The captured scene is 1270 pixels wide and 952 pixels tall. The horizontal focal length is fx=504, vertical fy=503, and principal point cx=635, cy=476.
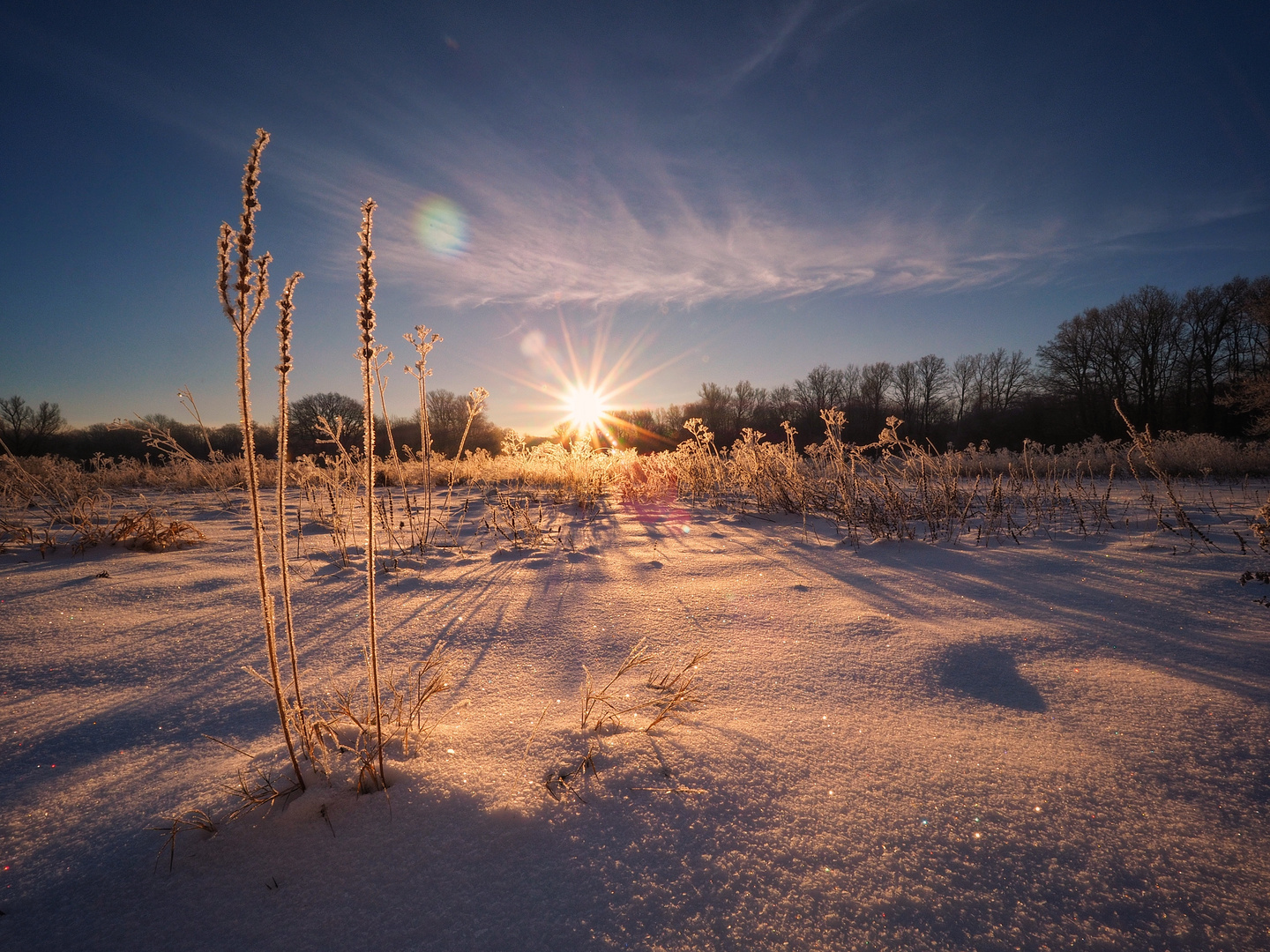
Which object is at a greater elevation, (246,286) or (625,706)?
(246,286)

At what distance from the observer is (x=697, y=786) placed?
1.05 m

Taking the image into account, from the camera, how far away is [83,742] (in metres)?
1.23

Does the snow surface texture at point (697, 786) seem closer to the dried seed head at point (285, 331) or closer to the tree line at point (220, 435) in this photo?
the dried seed head at point (285, 331)

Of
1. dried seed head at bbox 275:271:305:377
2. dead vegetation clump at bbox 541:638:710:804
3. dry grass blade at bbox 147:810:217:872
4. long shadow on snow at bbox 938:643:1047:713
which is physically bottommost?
long shadow on snow at bbox 938:643:1047:713

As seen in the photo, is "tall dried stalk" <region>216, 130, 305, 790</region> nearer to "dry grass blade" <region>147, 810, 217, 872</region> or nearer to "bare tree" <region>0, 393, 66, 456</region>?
"dry grass blade" <region>147, 810, 217, 872</region>

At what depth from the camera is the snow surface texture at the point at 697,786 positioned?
0.76 meters

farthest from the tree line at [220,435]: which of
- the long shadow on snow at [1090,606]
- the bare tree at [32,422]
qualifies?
the long shadow on snow at [1090,606]

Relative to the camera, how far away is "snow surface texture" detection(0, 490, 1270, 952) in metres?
0.76

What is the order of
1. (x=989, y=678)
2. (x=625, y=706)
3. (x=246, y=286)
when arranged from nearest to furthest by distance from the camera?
1. (x=246, y=286)
2. (x=625, y=706)
3. (x=989, y=678)

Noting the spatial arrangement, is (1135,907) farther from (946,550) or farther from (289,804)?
(946,550)

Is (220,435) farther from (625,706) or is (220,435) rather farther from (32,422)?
(625,706)

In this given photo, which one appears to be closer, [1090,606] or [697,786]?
[697,786]

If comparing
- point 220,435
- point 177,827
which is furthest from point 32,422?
point 177,827

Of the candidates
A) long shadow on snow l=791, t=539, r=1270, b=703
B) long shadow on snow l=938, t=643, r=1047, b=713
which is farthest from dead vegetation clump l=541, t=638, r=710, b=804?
long shadow on snow l=791, t=539, r=1270, b=703
